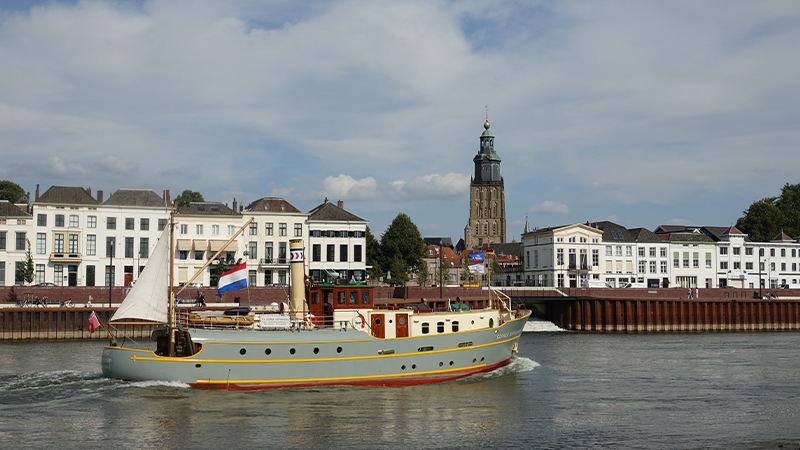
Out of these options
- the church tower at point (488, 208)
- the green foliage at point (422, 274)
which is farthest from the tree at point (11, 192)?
the church tower at point (488, 208)

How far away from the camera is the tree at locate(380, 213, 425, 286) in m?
96.2

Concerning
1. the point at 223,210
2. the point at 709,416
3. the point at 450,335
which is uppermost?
the point at 223,210

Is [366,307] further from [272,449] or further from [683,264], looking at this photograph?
[683,264]

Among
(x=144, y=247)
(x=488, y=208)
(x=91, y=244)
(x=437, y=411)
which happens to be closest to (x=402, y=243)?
(x=144, y=247)

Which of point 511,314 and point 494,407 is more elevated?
point 511,314

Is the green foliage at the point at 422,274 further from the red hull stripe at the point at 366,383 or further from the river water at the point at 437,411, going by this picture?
the red hull stripe at the point at 366,383

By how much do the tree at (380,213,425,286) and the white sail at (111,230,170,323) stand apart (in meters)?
63.4

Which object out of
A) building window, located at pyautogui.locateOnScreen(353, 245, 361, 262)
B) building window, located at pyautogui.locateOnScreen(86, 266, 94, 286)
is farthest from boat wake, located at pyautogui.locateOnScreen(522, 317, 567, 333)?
building window, located at pyautogui.locateOnScreen(86, 266, 94, 286)

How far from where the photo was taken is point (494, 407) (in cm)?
2914

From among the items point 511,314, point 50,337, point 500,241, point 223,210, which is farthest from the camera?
point 500,241

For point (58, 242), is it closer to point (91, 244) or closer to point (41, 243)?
point (41, 243)

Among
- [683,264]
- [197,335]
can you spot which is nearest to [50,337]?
[197,335]

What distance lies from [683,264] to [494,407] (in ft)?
276

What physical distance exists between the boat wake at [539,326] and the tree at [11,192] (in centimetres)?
7142
